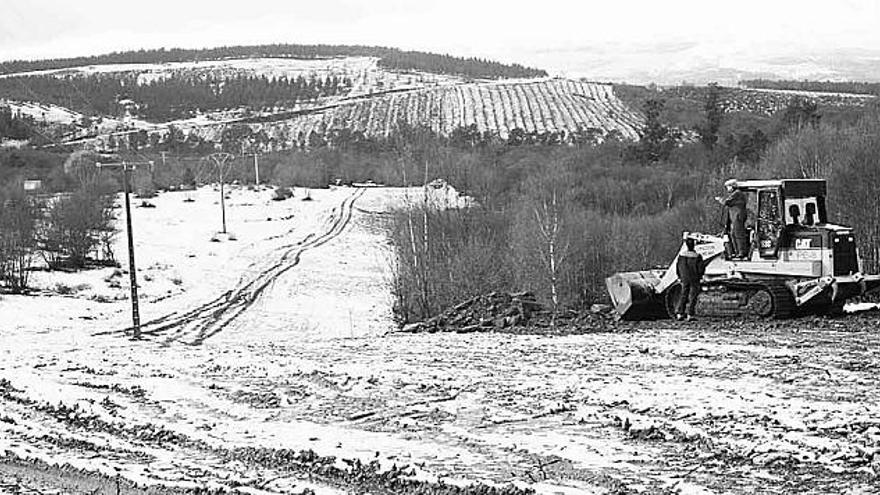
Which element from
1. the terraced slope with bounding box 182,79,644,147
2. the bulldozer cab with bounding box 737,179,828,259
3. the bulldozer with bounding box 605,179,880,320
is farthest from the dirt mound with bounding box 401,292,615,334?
the terraced slope with bounding box 182,79,644,147

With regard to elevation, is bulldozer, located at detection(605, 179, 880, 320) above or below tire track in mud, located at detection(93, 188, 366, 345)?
above

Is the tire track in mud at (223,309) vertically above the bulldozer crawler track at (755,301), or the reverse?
the bulldozer crawler track at (755,301)

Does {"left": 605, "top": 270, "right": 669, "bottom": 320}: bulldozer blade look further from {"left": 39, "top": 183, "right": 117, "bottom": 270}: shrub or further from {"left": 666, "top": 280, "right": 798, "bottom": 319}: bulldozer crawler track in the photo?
{"left": 39, "top": 183, "right": 117, "bottom": 270}: shrub

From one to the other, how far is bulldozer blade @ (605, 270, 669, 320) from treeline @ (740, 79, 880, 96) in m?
77.9

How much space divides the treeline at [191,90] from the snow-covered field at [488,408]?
240 feet

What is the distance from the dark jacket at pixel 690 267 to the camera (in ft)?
69.3

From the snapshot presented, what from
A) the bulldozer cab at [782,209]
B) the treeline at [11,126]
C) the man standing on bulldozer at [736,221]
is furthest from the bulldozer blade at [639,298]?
the treeline at [11,126]

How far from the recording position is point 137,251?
6069cm

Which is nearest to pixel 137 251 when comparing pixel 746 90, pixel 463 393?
pixel 463 393

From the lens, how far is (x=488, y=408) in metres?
14.3

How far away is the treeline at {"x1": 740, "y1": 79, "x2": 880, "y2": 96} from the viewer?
336 ft

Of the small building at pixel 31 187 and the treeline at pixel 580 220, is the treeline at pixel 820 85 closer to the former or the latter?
the treeline at pixel 580 220

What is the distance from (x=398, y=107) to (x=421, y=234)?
4432 inches

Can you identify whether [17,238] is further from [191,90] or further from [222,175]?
[191,90]
